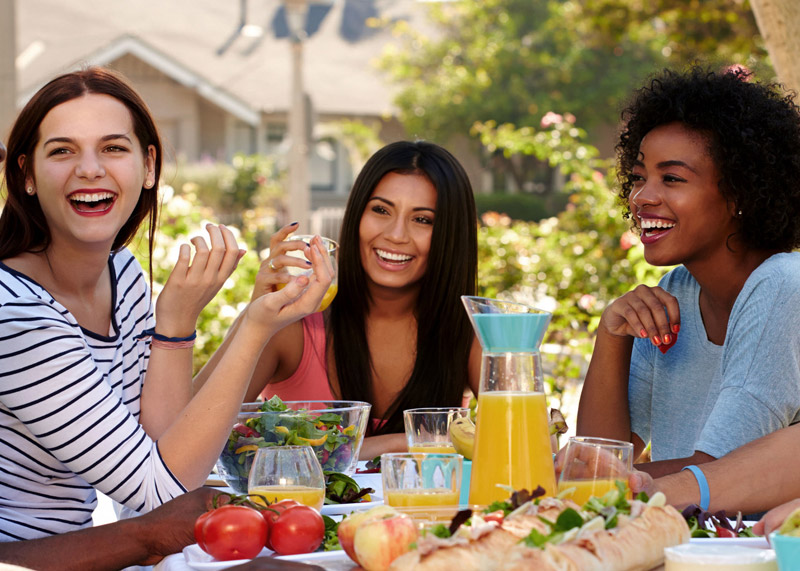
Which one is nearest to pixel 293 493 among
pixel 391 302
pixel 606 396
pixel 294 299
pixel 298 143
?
pixel 294 299

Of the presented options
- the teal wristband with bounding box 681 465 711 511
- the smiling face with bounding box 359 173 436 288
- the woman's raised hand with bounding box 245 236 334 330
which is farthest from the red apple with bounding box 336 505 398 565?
the smiling face with bounding box 359 173 436 288

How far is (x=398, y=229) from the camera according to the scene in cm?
363

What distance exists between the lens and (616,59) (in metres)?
26.7

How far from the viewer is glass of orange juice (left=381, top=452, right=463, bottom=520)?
1863 millimetres

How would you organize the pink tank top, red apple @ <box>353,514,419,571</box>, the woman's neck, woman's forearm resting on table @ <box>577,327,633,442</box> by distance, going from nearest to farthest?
red apple @ <box>353,514,419,571</box> → woman's forearm resting on table @ <box>577,327,633,442</box> → the pink tank top → the woman's neck

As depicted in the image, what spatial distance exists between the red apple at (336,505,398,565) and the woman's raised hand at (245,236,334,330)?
0.72 m

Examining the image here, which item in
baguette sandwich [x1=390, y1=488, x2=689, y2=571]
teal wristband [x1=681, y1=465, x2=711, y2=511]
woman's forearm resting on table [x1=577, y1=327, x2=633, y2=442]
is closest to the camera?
baguette sandwich [x1=390, y1=488, x2=689, y2=571]

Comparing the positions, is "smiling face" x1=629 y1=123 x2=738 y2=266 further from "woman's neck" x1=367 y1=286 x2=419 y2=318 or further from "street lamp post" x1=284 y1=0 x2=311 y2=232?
"street lamp post" x1=284 y1=0 x2=311 y2=232

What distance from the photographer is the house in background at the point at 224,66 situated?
24156mm

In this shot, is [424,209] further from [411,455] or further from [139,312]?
[411,455]

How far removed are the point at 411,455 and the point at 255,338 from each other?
627 millimetres

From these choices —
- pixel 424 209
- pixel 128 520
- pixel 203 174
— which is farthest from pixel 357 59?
pixel 128 520

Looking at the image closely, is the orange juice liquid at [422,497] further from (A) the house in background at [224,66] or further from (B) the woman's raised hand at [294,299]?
(A) the house in background at [224,66]

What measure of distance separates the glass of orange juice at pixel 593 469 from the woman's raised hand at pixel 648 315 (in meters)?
1.08
